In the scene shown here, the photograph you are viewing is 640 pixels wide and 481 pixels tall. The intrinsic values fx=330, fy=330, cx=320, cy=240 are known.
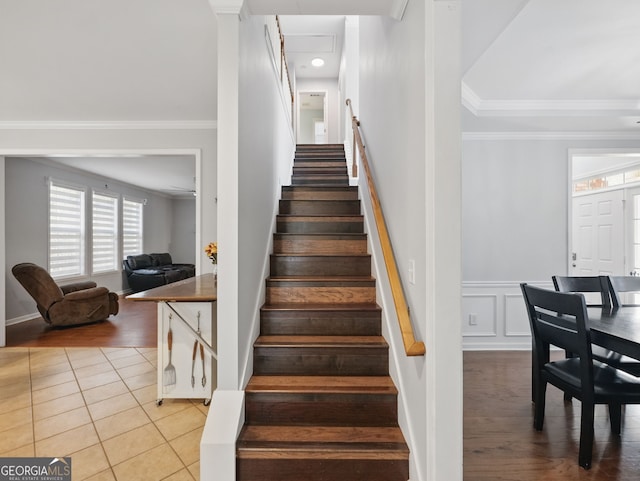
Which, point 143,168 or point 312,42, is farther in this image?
point 312,42

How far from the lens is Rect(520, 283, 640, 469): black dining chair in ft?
6.06

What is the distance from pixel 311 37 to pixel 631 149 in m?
5.23

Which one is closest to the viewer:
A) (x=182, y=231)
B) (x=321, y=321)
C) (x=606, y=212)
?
(x=321, y=321)

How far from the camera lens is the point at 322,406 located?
1.91 m

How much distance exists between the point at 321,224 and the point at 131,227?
6687 mm

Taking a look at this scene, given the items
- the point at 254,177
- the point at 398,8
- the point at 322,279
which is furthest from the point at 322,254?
the point at 398,8

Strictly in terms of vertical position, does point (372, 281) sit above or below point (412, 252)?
below

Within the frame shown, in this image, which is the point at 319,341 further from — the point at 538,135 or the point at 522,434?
the point at 538,135

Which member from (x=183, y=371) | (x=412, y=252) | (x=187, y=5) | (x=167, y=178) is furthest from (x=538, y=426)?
(x=167, y=178)

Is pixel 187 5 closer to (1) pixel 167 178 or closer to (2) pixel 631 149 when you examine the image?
(2) pixel 631 149

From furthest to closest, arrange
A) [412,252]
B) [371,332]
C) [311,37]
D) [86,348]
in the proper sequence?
[311,37]
[86,348]
[371,332]
[412,252]

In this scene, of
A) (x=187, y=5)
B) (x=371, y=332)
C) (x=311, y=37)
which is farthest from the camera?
(x=311, y=37)

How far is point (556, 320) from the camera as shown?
2164 mm

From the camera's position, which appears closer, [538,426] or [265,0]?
[265,0]
